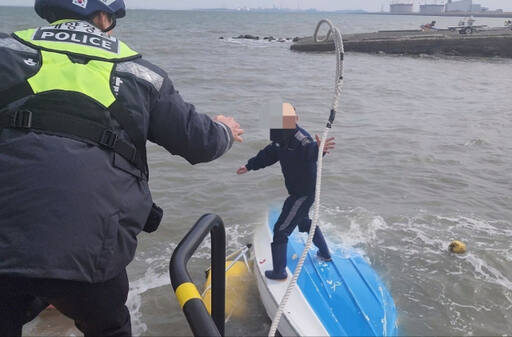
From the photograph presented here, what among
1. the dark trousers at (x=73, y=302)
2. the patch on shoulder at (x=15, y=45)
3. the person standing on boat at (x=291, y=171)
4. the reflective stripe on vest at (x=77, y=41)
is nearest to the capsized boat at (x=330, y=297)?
the person standing on boat at (x=291, y=171)

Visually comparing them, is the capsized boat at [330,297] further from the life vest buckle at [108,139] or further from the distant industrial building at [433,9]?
the distant industrial building at [433,9]

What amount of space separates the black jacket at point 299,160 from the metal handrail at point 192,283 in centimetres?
253

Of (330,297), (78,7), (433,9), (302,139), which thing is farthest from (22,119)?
(433,9)

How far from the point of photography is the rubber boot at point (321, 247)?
465 cm

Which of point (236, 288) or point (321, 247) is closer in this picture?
point (321, 247)

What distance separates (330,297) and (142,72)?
318cm

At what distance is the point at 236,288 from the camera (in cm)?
492

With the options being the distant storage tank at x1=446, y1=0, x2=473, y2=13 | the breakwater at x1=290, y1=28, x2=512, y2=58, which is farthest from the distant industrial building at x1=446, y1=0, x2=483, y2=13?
the breakwater at x1=290, y1=28, x2=512, y2=58

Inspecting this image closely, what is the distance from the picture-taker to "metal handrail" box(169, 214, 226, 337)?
1.20 m

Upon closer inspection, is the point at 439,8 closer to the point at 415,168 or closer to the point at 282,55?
the point at 282,55

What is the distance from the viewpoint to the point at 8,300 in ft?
5.06

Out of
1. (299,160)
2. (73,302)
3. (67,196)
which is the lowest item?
(299,160)

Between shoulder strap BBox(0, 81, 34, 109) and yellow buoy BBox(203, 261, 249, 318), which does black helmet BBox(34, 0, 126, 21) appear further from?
yellow buoy BBox(203, 261, 249, 318)

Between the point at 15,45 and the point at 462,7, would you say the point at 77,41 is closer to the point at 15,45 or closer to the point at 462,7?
the point at 15,45
